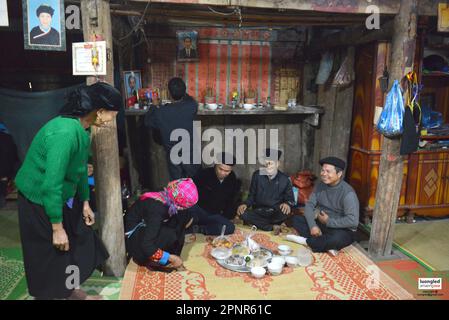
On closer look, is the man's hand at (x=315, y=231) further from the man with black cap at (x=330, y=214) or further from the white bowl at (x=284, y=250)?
the white bowl at (x=284, y=250)

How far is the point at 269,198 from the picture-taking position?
16.8ft

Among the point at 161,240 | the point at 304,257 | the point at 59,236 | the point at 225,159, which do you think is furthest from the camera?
the point at 225,159

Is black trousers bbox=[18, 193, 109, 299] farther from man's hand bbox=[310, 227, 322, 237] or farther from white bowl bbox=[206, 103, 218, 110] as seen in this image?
white bowl bbox=[206, 103, 218, 110]

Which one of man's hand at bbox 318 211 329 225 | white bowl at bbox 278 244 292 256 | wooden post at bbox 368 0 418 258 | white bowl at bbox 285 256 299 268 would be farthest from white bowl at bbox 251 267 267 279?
wooden post at bbox 368 0 418 258

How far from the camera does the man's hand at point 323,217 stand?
447 centimetres

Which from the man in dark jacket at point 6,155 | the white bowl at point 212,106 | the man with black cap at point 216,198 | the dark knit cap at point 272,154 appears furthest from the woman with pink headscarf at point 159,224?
the man in dark jacket at point 6,155

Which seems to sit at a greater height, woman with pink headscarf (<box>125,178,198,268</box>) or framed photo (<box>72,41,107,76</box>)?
framed photo (<box>72,41,107,76</box>)

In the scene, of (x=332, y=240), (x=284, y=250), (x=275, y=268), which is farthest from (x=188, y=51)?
(x=275, y=268)

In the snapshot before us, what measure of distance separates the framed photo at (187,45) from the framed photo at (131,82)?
0.73m

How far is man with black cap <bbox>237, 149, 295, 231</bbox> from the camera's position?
502 centimetres

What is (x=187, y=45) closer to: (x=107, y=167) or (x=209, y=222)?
(x=209, y=222)

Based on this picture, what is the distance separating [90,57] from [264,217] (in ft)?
9.66

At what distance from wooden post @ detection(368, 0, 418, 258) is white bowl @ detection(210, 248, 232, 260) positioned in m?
1.68
